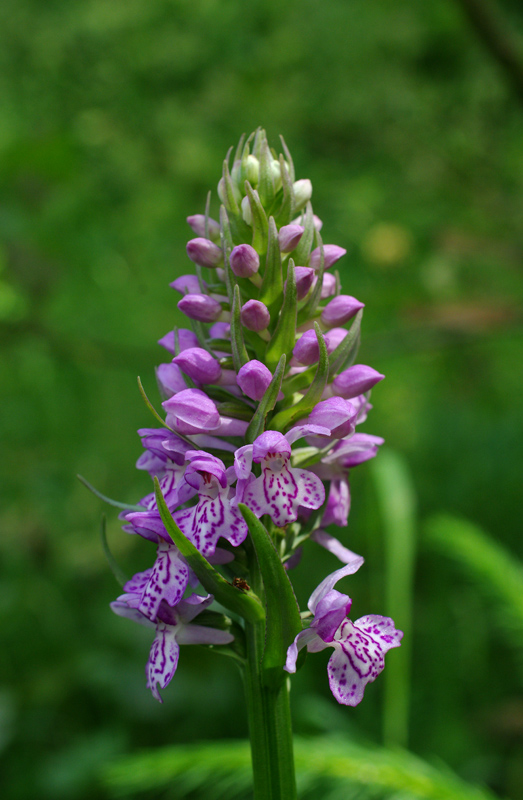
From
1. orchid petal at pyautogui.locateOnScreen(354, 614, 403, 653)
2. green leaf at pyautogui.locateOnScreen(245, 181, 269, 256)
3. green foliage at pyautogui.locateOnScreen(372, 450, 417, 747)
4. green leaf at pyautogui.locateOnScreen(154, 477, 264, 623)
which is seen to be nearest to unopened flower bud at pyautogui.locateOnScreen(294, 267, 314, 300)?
green leaf at pyautogui.locateOnScreen(245, 181, 269, 256)

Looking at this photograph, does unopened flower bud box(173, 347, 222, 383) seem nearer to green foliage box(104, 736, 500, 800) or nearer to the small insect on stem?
the small insect on stem

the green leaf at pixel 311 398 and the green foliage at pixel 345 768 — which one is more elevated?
the green leaf at pixel 311 398

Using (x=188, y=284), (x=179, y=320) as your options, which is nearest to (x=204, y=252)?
(x=188, y=284)

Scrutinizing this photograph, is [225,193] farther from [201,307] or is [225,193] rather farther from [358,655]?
[358,655]

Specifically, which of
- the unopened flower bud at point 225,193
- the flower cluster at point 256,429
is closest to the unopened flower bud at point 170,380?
the flower cluster at point 256,429

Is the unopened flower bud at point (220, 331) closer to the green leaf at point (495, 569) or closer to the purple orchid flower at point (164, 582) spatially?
the purple orchid flower at point (164, 582)

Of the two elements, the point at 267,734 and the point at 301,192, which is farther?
the point at 301,192
